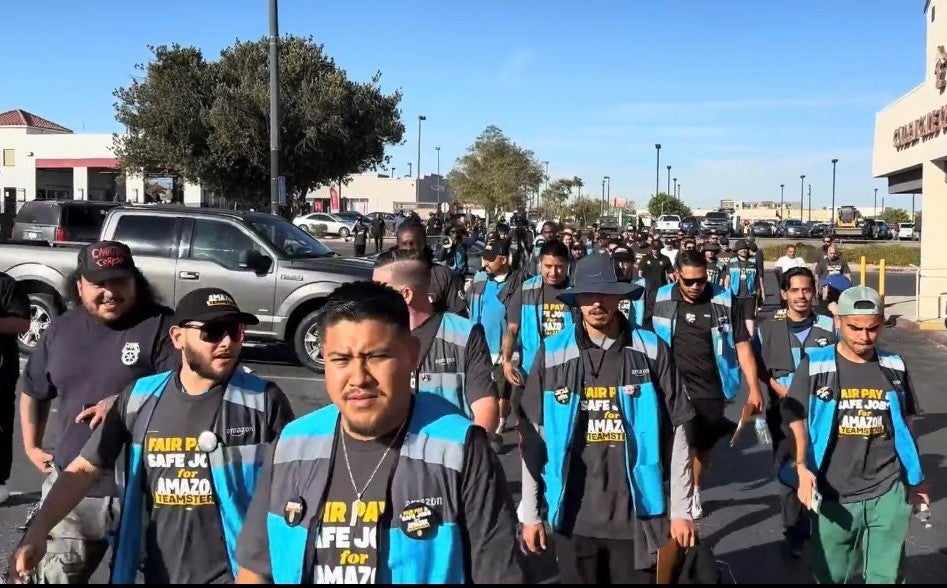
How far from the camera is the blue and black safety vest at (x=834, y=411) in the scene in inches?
171

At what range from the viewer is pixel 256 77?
33344 millimetres

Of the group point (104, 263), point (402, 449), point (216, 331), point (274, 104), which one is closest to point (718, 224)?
point (274, 104)

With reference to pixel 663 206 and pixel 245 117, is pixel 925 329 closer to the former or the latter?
pixel 245 117

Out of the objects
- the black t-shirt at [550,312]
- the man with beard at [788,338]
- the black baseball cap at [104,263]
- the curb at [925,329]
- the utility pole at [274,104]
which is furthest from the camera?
the utility pole at [274,104]

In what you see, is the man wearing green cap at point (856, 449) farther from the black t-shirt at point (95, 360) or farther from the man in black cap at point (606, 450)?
the black t-shirt at point (95, 360)

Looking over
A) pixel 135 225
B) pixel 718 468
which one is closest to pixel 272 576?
pixel 718 468

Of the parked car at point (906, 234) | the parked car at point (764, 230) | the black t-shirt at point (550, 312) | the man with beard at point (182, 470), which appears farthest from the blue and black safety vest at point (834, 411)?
the parked car at point (906, 234)

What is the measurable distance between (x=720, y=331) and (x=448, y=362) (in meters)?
2.62

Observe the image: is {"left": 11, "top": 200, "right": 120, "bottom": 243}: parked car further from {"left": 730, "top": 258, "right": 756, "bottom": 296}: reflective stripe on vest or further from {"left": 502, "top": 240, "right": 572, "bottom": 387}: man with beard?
{"left": 730, "top": 258, "right": 756, "bottom": 296}: reflective stripe on vest

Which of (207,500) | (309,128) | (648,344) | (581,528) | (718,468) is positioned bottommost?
(718,468)

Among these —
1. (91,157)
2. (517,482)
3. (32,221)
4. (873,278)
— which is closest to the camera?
(517,482)

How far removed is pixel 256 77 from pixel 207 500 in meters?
31.8

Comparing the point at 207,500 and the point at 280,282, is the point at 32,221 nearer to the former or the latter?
the point at 280,282

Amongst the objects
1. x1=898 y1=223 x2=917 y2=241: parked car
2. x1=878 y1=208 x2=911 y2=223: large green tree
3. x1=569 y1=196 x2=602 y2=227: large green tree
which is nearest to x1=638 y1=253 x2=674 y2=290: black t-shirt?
x1=569 y1=196 x2=602 y2=227: large green tree
